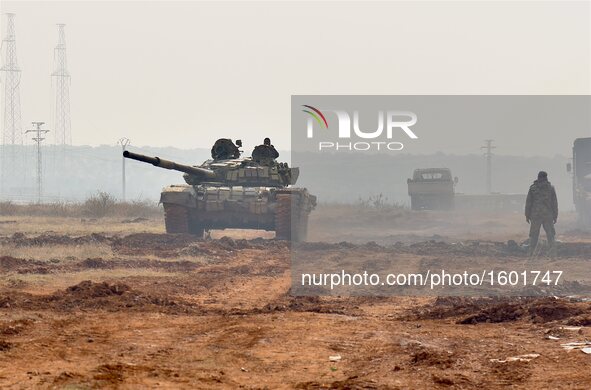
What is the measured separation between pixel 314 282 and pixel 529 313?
696 cm

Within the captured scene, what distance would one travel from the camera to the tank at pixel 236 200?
87.4 ft

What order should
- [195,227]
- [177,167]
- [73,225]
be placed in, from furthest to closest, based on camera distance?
[73,225] < [195,227] < [177,167]

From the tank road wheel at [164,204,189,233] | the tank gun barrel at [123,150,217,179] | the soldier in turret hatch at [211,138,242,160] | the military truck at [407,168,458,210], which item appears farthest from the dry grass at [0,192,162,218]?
the tank gun barrel at [123,150,217,179]

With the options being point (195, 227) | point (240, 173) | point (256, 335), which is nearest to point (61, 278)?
point (256, 335)

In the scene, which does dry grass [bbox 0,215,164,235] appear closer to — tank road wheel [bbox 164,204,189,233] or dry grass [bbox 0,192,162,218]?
dry grass [bbox 0,192,162,218]

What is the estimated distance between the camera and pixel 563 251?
2239 centimetres

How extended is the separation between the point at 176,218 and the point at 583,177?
1541 centimetres

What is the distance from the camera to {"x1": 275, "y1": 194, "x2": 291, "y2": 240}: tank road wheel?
26562 millimetres

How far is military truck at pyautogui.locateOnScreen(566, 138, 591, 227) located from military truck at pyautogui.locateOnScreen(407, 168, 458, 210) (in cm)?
868

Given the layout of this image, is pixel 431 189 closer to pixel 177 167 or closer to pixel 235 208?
pixel 235 208

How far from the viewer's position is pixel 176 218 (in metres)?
27.2

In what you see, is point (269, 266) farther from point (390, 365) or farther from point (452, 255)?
point (390, 365)

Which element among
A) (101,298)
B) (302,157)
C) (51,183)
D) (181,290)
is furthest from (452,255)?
(51,183)

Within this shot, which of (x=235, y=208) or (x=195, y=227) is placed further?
(x=195, y=227)
